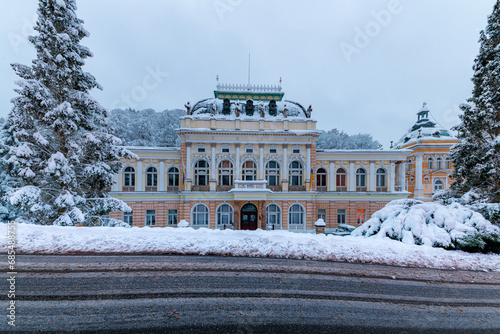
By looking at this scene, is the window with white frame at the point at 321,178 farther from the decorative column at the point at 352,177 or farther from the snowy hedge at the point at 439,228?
the snowy hedge at the point at 439,228

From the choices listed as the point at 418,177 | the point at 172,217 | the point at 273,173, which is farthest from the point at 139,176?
the point at 418,177

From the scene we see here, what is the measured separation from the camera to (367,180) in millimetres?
24141

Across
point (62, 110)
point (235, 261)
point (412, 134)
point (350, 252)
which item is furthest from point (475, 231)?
point (412, 134)

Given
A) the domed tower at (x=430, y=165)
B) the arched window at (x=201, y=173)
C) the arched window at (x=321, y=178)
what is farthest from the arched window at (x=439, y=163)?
the arched window at (x=201, y=173)

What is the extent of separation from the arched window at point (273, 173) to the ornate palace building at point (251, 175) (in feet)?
0.35

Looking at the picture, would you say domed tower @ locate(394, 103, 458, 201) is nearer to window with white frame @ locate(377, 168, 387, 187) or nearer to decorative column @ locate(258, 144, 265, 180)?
window with white frame @ locate(377, 168, 387, 187)

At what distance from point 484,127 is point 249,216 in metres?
17.5

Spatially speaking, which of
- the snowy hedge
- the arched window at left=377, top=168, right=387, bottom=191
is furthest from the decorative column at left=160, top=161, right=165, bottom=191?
the arched window at left=377, top=168, right=387, bottom=191

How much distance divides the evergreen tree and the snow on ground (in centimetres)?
572

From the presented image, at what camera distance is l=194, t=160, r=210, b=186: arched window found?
890 inches

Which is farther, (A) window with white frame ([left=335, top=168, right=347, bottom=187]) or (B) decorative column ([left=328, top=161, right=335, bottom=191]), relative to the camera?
(A) window with white frame ([left=335, top=168, right=347, bottom=187])

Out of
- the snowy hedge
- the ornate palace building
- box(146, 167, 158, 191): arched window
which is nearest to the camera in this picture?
the snowy hedge

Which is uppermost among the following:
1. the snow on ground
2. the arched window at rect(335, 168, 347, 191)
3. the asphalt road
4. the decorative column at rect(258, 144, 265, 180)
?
the decorative column at rect(258, 144, 265, 180)

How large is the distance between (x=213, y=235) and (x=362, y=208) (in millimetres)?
21191
